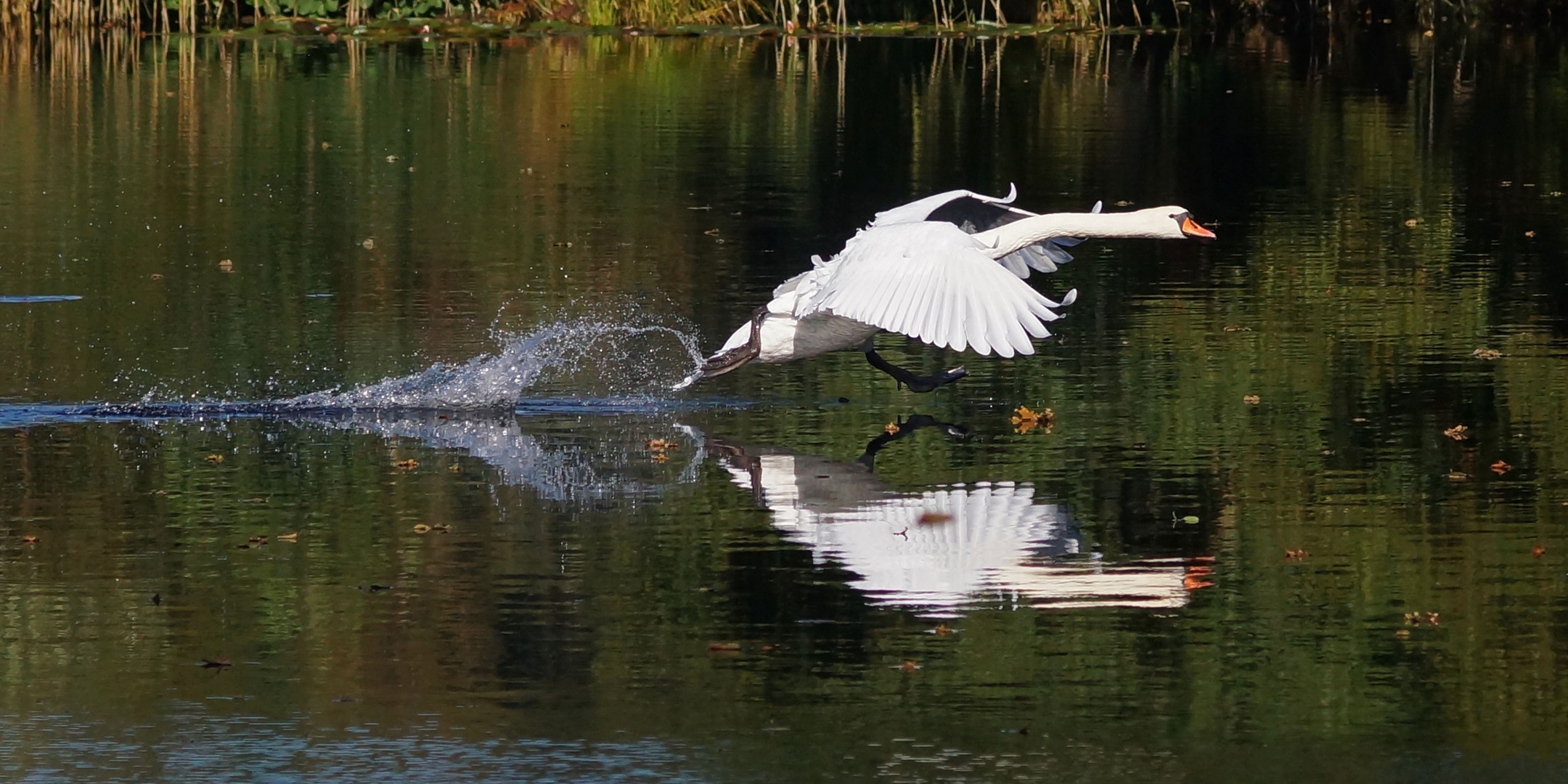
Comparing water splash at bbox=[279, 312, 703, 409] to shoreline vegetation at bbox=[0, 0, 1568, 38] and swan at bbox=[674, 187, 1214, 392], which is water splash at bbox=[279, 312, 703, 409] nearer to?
swan at bbox=[674, 187, 1214, 392]

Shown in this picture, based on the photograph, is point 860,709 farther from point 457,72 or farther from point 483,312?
point 457,72

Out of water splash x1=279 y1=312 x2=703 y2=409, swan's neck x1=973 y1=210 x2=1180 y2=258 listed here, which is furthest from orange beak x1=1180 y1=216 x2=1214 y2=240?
water splash x1=279 y1=312 x2=703 y2=409

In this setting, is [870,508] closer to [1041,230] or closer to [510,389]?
[1041,230]

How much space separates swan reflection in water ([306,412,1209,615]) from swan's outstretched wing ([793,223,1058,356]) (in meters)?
0.60

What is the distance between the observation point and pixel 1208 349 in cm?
1190

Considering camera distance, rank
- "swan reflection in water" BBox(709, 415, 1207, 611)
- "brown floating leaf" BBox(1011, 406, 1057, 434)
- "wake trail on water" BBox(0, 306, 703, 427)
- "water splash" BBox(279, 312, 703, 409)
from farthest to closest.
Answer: "water splash" BBox(279, 312, 703, 409) < "wake trail on water" BBox(0, 306, 703, 427) < "brown floating leaf" BBox(1011, 406, 1057, 434) < "swan reflection in water" BBox(709, 415, 1207, 611)

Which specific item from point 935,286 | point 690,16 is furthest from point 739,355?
point 690,16

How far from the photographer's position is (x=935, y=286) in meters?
9.09

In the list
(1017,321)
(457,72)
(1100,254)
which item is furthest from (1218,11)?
(1017,321)

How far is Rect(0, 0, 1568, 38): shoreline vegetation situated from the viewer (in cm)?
3528

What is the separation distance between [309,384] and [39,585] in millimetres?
3671

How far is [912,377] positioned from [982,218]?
2.57 feet

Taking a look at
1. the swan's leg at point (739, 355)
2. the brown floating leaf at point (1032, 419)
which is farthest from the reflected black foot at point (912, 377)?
the swan's leg at point (739, 355)

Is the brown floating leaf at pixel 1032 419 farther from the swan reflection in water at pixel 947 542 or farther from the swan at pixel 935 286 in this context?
the swan reflection in water at pixel 947 542
